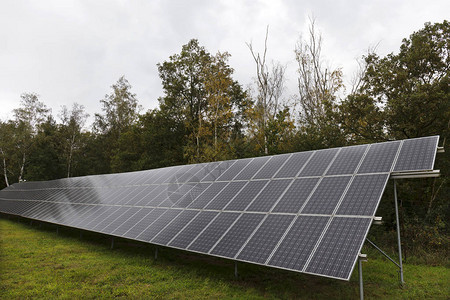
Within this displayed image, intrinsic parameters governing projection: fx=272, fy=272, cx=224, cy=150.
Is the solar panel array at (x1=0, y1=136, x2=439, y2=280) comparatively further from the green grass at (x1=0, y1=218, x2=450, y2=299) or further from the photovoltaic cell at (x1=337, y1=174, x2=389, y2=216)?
the green grass at (x1=0, y1=218, x2=450, y2=299)

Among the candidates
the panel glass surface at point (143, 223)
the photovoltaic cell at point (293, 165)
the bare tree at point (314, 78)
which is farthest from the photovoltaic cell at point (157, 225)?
the bare tree at point (314, 78)

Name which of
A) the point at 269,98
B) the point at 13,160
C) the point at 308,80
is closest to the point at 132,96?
the point at 13,160

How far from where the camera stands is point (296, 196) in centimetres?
796

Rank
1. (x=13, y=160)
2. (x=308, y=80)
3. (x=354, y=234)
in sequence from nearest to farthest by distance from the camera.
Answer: (x=354, y=234)
(x=308, y=80)
(x=13, y=160)

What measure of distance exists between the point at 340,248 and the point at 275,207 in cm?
245

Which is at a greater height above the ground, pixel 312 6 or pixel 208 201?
pixel 312 6

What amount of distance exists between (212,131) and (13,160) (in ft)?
107

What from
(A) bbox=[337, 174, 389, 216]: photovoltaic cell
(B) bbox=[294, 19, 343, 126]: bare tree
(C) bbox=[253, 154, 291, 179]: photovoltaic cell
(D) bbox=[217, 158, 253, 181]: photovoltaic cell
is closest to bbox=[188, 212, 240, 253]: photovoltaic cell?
(C) bbox=[253, 154, 291, 179]: photovoltaic cell

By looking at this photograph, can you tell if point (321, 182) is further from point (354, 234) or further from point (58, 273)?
point (58, 273)

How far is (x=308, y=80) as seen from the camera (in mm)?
31047

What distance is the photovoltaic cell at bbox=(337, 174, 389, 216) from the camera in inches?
249

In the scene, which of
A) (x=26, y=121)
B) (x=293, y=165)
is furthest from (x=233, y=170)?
(x=26, y=121)

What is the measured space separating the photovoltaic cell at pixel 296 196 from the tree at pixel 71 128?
46180 mm

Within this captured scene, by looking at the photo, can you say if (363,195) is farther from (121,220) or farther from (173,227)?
(121,220)
